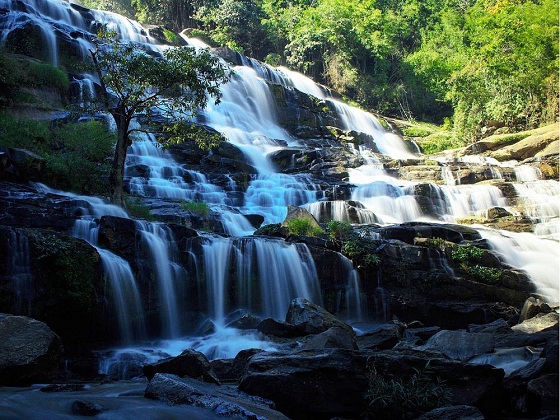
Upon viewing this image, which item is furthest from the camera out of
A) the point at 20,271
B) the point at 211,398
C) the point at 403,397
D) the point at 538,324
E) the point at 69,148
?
the point at 69,148

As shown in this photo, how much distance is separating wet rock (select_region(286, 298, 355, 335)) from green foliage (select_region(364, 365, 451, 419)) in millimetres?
3381

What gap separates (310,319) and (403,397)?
4.11m

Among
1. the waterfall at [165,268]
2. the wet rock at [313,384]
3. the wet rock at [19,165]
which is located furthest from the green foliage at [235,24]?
the wet rock at [313,384]

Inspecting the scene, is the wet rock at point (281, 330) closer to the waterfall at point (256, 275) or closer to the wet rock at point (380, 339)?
the wet rock at point (380, 339)

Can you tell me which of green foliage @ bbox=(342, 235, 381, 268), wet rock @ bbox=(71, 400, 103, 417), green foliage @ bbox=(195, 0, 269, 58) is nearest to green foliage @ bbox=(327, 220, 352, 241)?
green foliage @ bbox=(342, 235, 381, 268)

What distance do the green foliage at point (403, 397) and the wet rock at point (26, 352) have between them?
4.35 meters

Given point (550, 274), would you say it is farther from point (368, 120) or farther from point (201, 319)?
point (368, 120)

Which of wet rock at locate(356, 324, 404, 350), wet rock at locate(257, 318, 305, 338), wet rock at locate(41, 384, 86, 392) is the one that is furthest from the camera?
wet rock at locate(257, 318, 305, 338)

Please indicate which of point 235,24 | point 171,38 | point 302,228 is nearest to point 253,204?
point 302,228

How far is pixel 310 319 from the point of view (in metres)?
9.77

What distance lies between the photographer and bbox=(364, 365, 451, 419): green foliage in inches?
223

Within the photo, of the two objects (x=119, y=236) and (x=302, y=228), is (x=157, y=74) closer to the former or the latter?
(x=119, y=236)

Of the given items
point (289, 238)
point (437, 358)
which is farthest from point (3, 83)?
point (437, 358)

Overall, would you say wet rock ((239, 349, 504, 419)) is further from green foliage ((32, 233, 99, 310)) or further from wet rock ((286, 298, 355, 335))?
green foliage ((32, 233, 99, 310))
